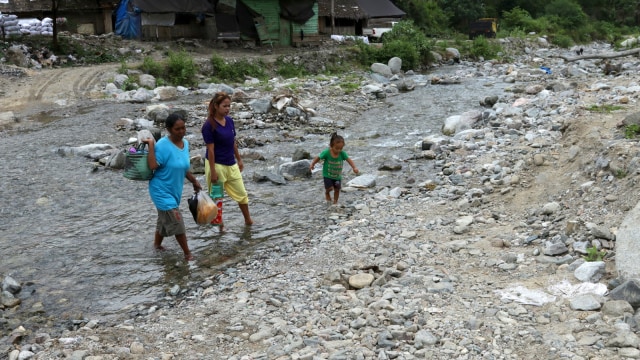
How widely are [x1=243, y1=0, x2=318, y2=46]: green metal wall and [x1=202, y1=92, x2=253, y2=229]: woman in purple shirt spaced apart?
77.4 ft

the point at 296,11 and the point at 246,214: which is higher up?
the point at 296,11

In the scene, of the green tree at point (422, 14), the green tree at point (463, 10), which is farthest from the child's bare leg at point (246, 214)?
the green tree at point (463, 10)

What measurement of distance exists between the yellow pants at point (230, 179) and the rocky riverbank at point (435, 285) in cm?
68

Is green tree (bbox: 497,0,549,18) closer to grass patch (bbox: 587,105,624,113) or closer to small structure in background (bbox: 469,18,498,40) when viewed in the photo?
small structure in background (bbox: 469,18,498,40)

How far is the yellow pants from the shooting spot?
655 cm

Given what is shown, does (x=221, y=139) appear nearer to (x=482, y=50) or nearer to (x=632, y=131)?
(x=632, y=131)

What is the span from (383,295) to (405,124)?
30.6 feet

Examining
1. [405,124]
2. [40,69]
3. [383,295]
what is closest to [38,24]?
[40,69]

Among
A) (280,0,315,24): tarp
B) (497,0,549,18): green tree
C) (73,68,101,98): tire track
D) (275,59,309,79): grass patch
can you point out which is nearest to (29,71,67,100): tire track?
(73,68,101,98): tire track

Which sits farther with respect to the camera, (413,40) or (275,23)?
(275,23)

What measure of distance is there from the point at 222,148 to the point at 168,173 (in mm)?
895

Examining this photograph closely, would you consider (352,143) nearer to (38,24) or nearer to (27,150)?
(27,150)

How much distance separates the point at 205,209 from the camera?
602 centimetres

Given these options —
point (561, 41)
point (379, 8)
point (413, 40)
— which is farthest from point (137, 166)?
point (561, 41)
